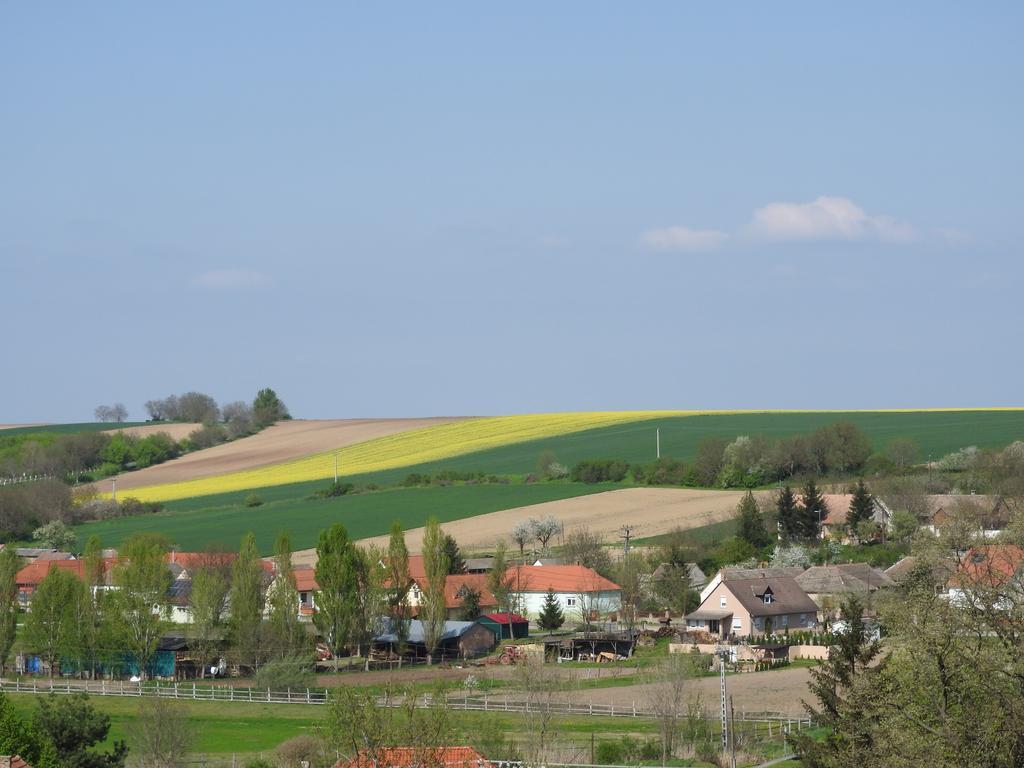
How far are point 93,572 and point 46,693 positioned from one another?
1308cm

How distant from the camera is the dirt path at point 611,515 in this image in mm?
90938

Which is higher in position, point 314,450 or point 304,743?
point 314,450

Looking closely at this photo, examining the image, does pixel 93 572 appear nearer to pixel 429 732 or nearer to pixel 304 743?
pixel 304 743

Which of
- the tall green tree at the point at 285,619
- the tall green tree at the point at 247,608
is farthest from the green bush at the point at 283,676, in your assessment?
the tall green tree at the point at 285,619

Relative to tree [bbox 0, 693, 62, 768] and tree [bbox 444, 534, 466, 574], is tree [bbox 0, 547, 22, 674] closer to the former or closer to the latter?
tree [bbox 444, 534, 466, 574]

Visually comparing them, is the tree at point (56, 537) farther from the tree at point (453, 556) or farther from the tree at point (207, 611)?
the tree at point (207, 611)

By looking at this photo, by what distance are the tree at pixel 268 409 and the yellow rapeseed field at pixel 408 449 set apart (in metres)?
23.3

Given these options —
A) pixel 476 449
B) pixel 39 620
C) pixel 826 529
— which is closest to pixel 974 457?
pixel 826 529

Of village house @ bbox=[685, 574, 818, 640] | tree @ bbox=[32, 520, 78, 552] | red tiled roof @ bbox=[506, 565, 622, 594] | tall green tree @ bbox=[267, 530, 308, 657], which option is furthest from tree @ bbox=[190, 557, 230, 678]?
tree @ bbox=[32, 520, 78, 552]

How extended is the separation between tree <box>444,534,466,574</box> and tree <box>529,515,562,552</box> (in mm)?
8043

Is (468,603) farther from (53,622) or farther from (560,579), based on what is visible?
(53,622)

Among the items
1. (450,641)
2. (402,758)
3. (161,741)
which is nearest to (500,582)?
(450,641)

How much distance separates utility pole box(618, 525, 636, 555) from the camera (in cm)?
8476

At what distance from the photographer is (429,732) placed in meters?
26.0
